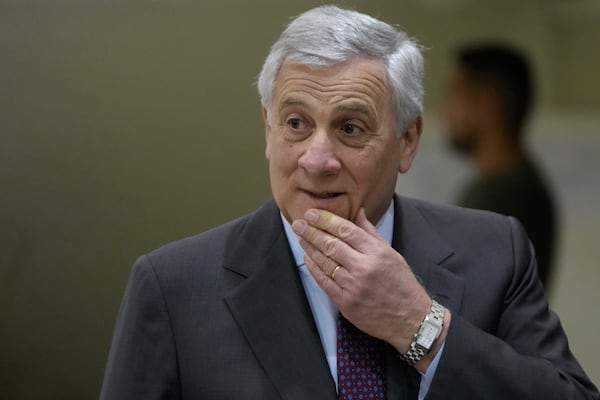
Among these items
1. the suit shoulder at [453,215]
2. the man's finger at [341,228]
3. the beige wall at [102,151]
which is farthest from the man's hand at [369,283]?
the beige wall at [102,151]

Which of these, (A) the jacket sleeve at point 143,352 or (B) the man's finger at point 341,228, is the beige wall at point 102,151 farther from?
(B) the man's finger at point 341,228

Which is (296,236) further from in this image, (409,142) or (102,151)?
(102,151)

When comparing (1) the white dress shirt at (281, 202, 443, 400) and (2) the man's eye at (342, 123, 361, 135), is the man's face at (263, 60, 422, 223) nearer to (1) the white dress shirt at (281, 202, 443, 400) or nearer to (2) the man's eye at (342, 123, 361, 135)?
(2) the man's eye at (342, 123, 361, 135)

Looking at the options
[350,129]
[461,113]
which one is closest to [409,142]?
[350,129]

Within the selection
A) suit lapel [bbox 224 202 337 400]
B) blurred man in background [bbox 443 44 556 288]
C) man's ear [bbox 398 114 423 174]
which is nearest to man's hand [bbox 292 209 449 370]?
suit lapel [bbox 224 202 337 400]

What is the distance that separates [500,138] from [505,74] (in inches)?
10.9

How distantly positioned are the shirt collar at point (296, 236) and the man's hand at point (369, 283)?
19 cm

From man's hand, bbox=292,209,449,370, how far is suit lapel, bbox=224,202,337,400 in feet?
0.41

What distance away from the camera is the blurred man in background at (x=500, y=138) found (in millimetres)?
4527

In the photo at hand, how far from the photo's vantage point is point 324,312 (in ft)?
6.49

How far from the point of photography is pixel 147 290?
193 cm

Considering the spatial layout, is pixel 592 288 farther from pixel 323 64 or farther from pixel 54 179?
pixel 323 64

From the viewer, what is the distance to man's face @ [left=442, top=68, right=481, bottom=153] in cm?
452

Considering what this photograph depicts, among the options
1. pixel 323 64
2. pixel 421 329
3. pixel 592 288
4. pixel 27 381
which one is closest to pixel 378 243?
pixel 421 329
